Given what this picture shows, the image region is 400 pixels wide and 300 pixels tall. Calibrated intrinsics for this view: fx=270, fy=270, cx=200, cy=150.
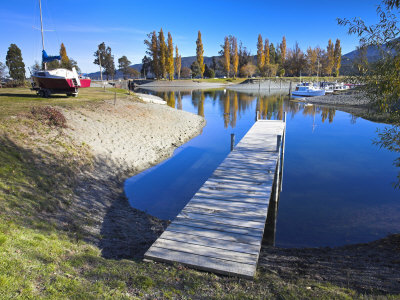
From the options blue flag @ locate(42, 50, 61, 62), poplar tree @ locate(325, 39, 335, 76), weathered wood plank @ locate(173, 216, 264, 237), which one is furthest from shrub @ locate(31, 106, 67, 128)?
poplar tree @ locate(325, 39, 335, 76)

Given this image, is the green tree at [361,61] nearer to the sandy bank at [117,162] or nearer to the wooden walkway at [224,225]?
the wooden walkway at [224,225]

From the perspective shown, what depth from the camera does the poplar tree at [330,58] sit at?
112 meters

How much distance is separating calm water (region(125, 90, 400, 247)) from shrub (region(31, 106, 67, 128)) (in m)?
5.03

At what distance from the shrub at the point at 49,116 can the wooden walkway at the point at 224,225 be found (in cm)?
925

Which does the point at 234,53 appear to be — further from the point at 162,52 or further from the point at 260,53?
the point at 162,52

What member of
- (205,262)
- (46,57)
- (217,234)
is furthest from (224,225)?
(46,57)

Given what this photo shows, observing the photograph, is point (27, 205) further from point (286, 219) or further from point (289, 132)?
point (289, 132)

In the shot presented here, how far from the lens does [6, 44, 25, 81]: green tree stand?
153 feet

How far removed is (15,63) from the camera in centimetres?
4738

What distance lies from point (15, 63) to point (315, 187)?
176ft

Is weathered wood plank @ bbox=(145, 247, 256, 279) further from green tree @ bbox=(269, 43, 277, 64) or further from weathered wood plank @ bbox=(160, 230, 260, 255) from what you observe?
green tree @ bbox=(269, 43, 277, 64)

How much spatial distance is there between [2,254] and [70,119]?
12.7m

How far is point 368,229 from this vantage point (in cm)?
994

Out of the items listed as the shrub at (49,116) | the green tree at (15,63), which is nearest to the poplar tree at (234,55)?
the green tree at (15,63)
